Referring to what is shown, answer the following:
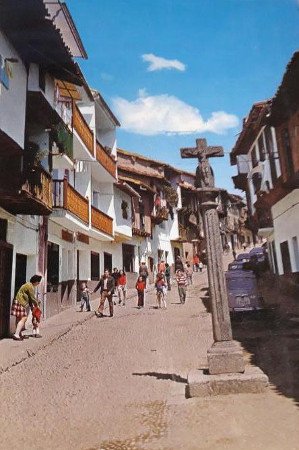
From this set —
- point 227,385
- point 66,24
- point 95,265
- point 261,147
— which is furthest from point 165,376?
point 261,147

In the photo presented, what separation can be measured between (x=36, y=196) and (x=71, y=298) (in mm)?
8169

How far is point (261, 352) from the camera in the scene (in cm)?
789

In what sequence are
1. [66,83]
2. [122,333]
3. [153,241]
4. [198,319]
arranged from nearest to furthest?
1. [122,333]
2. [198,319]
3. [66,83]
4. [153,241]

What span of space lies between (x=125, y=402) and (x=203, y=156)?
14.3ft

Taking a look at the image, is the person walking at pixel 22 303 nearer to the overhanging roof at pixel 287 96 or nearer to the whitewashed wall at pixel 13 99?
the whitewashed wall at pixel 13 99

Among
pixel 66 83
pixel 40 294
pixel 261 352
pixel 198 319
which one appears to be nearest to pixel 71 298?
pixel 40 294

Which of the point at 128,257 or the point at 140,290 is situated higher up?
the point at 128,257

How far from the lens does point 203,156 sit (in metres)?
7.05

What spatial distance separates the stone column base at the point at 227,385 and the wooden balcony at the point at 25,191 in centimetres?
698

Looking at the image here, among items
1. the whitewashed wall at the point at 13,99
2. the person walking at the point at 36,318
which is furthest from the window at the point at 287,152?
the person walking at the point at 36,318

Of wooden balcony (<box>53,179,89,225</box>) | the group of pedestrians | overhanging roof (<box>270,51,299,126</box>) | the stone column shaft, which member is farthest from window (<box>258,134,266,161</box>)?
the stone column shaft

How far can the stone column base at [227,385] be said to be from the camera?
5277 mm

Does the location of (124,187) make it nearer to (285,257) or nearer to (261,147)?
(261,147)

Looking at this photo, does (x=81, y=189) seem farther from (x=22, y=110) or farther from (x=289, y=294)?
(x=289, y=294)
